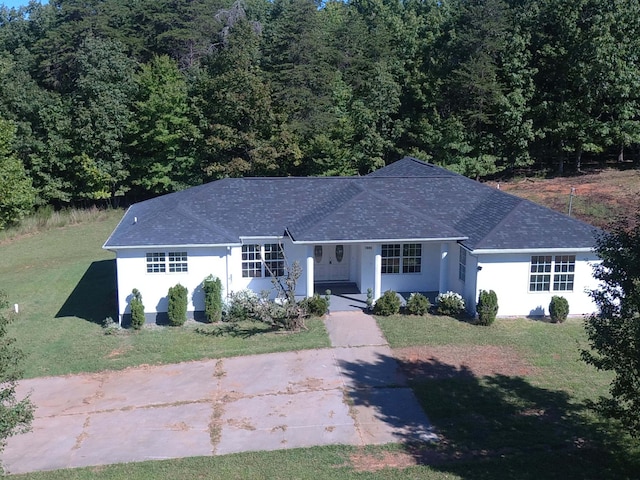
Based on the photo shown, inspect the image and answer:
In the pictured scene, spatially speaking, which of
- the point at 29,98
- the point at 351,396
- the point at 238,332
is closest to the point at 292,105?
the point at 29,98

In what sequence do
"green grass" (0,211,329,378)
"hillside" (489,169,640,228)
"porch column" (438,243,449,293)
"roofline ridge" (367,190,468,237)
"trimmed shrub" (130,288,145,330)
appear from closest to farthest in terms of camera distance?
1. "green grass" (0,211,329,378)
2. "trimmed shrub" (130,288,145,330)
3. "porch column" (438,243,449,293)
4. "roofline ridge" (367,190,468,237)
5. "hillside" (489,169,640,228)

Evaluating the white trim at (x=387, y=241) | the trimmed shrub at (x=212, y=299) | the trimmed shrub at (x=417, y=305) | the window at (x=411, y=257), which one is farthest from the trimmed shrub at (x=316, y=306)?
the window at (x=411, y=257)

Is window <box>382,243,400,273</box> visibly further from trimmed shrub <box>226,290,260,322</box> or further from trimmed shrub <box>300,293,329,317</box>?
trimmed shrub <box>226,290,260,322</box>

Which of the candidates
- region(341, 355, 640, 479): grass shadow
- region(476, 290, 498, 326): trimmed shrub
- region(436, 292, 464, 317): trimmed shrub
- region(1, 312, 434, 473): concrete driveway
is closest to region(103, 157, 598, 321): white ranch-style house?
region(436, 292, 464, 317): trimmed shrub

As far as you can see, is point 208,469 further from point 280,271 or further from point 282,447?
point 280,271

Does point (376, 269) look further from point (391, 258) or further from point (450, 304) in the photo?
point (450, 304)

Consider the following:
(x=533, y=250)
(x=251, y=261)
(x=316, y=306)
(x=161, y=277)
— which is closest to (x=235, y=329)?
(x=316, y=306)

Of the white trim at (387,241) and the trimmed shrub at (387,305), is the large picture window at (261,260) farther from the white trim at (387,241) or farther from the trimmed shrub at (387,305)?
the trimmed shrub at (387,305)
